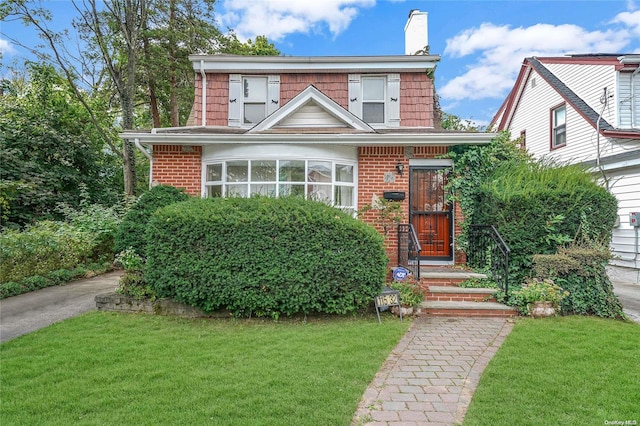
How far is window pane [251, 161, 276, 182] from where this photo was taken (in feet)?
26.7

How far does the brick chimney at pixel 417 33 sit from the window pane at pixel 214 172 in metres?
7.84

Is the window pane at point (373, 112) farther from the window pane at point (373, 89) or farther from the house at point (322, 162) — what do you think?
the house at point (322, 162)

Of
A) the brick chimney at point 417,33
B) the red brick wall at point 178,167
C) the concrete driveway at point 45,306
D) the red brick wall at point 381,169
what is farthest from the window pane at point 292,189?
the brick chimney at point 417,33

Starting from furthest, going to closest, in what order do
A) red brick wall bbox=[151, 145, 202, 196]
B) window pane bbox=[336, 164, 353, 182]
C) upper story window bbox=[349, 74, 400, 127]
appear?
upper story window bbox=[349, 74, 400, 127] < red brick wall bbox=[151, 145, 202, 196] < window pane bbox=[336, 164, 353, 182]

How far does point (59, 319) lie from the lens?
18.3 ft

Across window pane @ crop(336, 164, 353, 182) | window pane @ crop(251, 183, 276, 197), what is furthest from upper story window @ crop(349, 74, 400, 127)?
window pane @ crop(251, 183, 276, 197)

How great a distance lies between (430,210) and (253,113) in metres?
5.86

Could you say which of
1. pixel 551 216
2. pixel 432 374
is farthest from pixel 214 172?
pixel 551 216

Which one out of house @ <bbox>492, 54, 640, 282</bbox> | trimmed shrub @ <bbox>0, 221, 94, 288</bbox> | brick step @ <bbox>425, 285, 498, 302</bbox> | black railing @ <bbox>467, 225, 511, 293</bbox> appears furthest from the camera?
house @ <bbox>492, 54, 640, 282</bbox>

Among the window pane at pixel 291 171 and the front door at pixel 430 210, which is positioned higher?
the window pane at pixel 291 171

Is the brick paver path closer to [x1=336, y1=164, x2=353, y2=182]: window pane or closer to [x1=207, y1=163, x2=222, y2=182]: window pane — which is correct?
[x1=336, y1=164, x2=353, y2=182]: window pane

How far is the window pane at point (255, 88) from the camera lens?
1033 cm

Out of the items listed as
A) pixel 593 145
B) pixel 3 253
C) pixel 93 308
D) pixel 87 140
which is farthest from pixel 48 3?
pixel 593 145

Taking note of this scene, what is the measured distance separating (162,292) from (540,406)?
5.24 m
